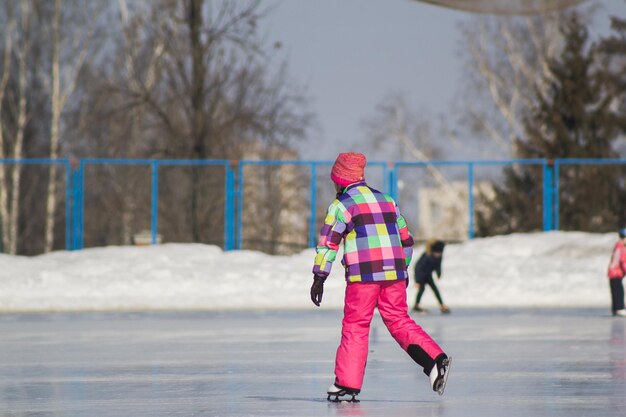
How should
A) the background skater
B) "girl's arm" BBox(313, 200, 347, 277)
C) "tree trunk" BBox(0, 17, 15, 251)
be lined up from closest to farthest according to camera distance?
"girl's arm" BBox(313, 200, 347, 277) → the background skater → "tree trunk" BBox(0, 17, 15, 251)

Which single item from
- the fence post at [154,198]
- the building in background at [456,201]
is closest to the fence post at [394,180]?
the building in background at [456,201]

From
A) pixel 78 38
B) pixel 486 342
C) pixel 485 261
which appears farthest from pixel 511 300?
pixel 78 38

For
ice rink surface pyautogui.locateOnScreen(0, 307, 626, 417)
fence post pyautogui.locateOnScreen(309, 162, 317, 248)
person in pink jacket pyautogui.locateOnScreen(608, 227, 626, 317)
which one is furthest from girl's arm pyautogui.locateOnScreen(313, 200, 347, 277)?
fence post pyautogui.locateOnScreen(309, 162, 317, 248)

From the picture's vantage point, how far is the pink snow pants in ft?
28.5

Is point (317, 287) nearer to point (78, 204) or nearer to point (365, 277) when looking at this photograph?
point (365, 277)

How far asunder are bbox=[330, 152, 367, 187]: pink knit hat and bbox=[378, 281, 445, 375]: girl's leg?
0.74 m

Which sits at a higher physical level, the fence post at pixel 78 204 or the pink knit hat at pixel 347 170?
the pink knit hat at pixel 347 170

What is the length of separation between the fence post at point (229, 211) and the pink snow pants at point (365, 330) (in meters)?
24.7

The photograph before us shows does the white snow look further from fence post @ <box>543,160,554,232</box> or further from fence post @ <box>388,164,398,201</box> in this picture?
fence post @ <box>388,164,398,201</box>

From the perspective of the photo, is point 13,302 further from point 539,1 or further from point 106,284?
point 539,1

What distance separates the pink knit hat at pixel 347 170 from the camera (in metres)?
Answer: 8.85

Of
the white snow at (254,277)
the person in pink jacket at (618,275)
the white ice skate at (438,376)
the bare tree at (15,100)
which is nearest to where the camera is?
the white ice skate at (438,376)

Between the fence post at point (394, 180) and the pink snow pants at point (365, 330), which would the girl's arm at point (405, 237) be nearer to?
the pink snow pants at point (365, 330)

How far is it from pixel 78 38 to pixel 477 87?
1675 cm
